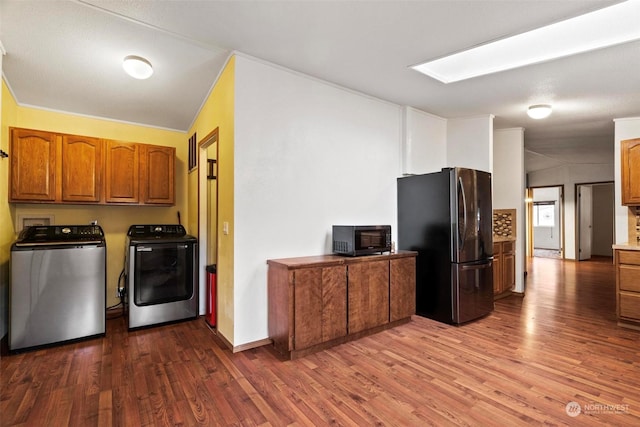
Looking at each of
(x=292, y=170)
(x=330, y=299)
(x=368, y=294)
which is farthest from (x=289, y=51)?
(x=368, y=294)

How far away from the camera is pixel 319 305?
2.81m

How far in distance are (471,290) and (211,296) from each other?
3.01m

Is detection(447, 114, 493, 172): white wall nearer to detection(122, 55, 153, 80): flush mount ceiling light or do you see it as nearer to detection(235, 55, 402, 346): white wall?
detection(235, 55, 402, 346): white wall

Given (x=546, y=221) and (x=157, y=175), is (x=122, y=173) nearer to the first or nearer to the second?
(x=157, y=175)

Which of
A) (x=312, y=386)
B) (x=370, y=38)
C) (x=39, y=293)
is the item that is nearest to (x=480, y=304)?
(x=312, y=386)

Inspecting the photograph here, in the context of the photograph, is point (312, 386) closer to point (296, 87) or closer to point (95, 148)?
point (296, 87)

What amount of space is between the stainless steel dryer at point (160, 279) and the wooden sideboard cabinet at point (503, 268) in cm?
420

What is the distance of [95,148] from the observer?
12.2 feet

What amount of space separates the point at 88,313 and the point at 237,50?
2991 mm

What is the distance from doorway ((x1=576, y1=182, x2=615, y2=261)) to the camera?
9039 millimetres

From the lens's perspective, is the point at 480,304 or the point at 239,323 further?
the point at 480,304

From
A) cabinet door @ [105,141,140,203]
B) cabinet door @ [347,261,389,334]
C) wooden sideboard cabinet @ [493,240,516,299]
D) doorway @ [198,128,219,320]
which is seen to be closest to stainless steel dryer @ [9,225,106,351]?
cabinet door @ [105,141,140,203]

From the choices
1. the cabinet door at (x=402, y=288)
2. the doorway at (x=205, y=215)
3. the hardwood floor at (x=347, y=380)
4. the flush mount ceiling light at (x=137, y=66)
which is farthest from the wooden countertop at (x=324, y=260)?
the flush mount ceiling light at (x=137, y=66)

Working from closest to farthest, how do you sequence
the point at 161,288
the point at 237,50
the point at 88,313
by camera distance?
the point at 237,50 < the point at 88,313 < the point at 161,288
